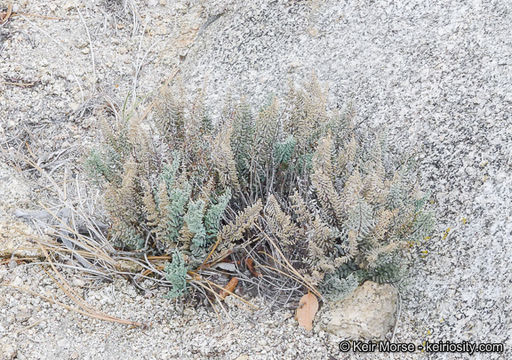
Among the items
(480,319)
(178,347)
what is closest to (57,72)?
(178,347)

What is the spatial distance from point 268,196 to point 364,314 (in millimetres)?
619

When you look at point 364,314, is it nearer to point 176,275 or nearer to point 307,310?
point 307,310

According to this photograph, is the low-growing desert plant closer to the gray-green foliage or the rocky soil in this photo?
the gray-green foliage

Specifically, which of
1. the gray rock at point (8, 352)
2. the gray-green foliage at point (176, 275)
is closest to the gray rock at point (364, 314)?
the gray-green foliage at point (176, 275)

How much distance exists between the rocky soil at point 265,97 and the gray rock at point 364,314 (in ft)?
0.18

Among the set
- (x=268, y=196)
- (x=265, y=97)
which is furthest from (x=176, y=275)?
(x=265, y=97)

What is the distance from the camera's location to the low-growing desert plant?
1.96 metres

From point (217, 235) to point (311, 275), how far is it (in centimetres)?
41

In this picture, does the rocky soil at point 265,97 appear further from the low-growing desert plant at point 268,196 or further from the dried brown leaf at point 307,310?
the low-growing desert plant at point 268,196

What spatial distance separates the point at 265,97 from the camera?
9.16ft

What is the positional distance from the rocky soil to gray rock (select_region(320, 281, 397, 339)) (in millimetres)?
55

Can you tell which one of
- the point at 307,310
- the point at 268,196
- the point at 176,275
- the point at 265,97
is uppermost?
the point at 265,97

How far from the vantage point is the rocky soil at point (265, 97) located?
6.51 ft

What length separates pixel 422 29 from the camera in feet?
8.69
